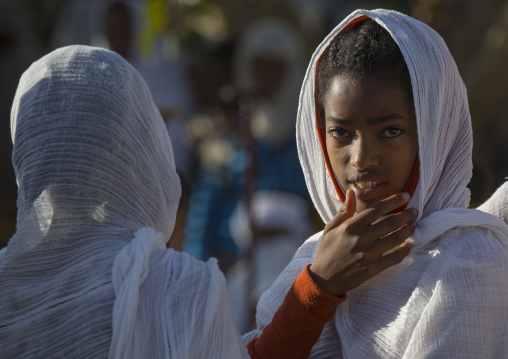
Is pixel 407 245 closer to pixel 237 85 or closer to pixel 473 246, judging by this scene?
pixel 473 246

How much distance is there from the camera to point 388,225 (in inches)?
95.3

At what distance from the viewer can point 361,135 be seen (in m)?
2.51

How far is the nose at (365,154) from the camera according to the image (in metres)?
2.49

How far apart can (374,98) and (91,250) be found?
98cm

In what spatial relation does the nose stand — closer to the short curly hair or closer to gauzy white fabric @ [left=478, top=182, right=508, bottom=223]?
the short curly hair

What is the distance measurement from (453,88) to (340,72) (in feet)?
1.22

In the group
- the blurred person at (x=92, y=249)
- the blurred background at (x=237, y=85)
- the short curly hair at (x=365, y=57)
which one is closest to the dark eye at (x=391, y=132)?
the short curly hair at (x=365, y=57)

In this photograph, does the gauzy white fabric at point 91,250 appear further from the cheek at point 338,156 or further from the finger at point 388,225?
the cheek at point 338,156

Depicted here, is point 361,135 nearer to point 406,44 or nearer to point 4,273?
point 406,44

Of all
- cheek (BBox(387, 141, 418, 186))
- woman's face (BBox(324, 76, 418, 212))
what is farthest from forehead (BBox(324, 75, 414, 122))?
cheek (BBox(387, 141, 418, 186))

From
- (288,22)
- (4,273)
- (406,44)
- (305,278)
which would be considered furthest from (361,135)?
(288,22)

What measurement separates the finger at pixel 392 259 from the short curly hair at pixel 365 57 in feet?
1.58

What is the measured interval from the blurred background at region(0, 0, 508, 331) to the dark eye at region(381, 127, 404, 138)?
266 cm

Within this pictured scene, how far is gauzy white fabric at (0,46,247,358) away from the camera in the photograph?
2123mm
